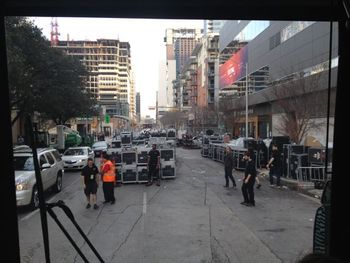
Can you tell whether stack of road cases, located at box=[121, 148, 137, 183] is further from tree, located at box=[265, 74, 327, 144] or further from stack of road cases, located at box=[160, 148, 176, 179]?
tree, located at box=[265, 74, 327, 144]

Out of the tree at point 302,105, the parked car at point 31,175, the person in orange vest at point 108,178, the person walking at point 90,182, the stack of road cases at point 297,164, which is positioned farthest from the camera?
the tree at point 302,105

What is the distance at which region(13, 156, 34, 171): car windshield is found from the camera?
1350cm

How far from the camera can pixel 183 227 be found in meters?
10.3

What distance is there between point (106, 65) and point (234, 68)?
28.0 metres

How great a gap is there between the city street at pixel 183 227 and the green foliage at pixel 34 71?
10630mm

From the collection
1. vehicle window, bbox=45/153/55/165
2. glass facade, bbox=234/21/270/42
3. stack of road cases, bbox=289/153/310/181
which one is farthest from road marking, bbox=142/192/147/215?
glass facade, bbox=234/21/270/42

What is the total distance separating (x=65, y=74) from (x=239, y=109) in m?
31.9

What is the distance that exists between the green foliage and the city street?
10.6 metres

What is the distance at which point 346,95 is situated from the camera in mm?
3861

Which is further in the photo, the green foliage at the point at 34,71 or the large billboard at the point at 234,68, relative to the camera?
the large billboard at the point at 234,68

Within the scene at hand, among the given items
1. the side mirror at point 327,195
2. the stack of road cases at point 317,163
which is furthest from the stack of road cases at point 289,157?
the side mirror at point 327,195

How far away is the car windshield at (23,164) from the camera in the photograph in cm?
1350

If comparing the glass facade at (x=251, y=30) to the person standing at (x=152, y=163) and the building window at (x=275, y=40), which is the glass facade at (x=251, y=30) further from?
the person standing at (x=152, y=163)

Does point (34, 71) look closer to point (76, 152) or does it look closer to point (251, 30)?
point (76, 152)
